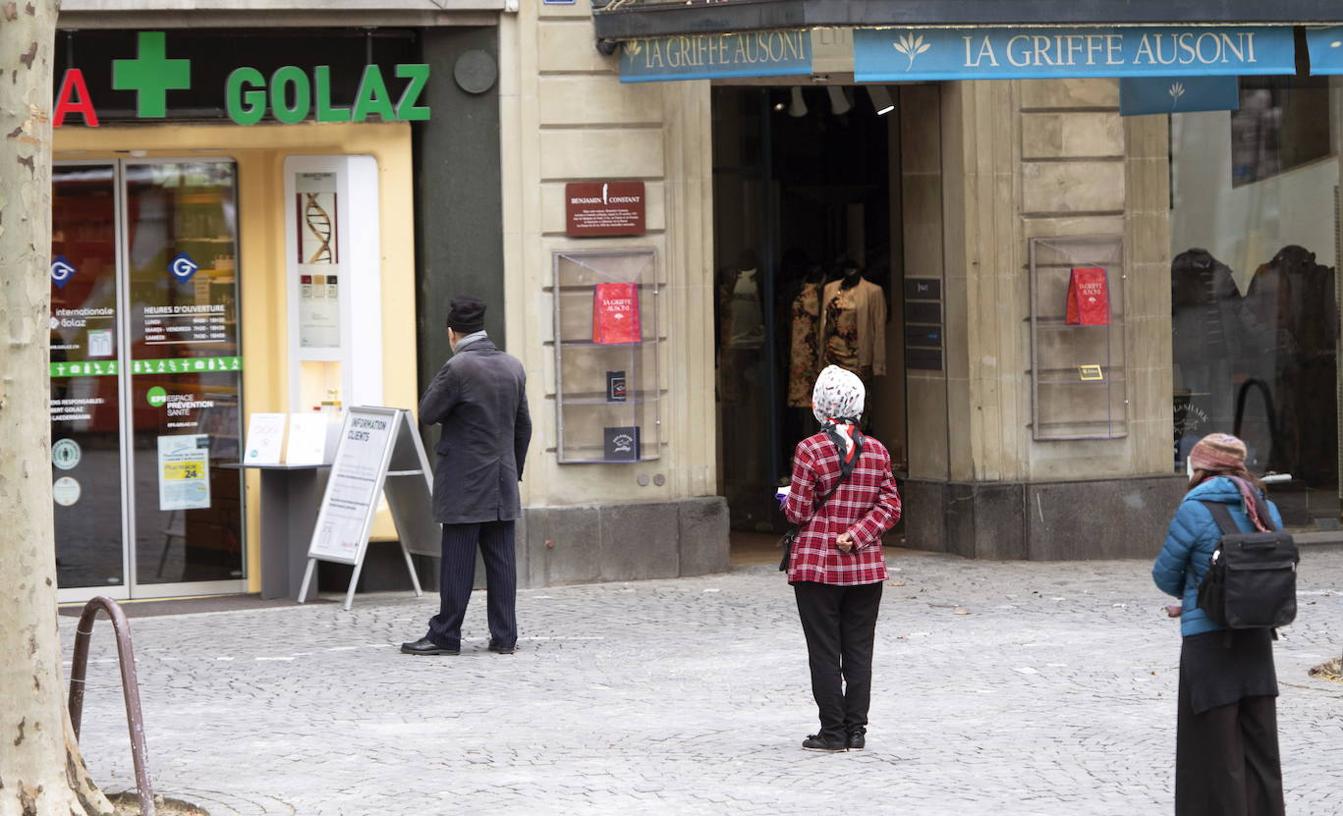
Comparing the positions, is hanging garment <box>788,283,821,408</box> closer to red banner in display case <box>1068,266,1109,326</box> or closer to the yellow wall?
red banner in display case <box>1068,266,1109,326</box>

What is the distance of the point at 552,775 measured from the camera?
7.84 metres

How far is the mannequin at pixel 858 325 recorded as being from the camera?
1489 centimetres

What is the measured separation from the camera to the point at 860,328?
14.9 meters

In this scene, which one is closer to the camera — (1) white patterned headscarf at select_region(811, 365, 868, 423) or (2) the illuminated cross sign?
(1) white patterned headscarf at select_region(811, 365, 868, 423)

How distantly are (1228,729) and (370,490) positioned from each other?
22.0 feet

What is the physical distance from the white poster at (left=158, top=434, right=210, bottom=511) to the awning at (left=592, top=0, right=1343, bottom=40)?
12.5ft

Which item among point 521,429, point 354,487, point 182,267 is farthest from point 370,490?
point 182,267

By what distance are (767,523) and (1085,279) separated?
140 inches

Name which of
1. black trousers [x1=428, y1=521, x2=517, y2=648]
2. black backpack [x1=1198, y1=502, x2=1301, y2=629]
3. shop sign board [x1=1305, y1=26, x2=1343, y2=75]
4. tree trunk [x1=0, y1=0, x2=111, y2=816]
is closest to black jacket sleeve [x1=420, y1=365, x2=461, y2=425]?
black trousers [x1=428, y1=521, x2=517, y2=648]

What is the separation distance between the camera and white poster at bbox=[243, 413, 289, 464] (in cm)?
1273

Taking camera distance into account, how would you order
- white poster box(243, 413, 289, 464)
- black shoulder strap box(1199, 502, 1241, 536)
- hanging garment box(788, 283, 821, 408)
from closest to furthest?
1. black shoulder strap box(1199, 502, 1241, 536)
2. white poster box(243, 413, 289, 464)
3. hanging garment box(788, 283, 821, 408)

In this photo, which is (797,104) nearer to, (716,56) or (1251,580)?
(716,56)

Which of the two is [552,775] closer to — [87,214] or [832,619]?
[832,619]

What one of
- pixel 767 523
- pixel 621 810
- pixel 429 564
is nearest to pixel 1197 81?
Result: pixel 767 523
